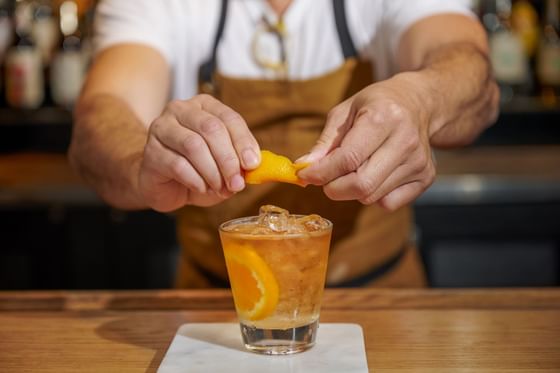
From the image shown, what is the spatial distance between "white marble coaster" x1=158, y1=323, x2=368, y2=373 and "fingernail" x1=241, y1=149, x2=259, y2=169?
0.85 ft

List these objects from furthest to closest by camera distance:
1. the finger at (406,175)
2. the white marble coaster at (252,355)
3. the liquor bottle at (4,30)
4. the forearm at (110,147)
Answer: the liquor bottle at (4,30) → the forearm at (110,147) → the finger at (406,175) → the white marble coaster at (252,355)

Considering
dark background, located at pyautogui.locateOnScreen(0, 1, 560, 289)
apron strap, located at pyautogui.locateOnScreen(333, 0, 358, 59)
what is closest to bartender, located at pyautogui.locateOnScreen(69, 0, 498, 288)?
apron strap, located at pyautogui.locateOnScreen(333, 0, 358, 59)

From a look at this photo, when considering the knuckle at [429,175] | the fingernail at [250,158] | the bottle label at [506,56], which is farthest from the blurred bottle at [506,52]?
the fingernail at [250,158]

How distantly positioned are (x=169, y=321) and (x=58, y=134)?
2123 millimetres

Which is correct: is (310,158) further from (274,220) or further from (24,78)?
(24,78)

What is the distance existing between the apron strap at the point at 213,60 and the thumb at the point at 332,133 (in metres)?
0.80

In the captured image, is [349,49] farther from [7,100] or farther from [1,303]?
[7,100]

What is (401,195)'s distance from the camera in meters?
1.32

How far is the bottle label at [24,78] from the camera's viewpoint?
11.1ft

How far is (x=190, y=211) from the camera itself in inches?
79.1

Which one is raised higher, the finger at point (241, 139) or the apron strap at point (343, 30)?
the finger at point (241, 139)

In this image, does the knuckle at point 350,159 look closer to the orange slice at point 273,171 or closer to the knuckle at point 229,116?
the orange slice at point 273,171

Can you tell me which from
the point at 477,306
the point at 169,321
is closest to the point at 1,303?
the point at 169,321

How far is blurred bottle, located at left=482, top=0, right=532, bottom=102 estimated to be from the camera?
330cm
